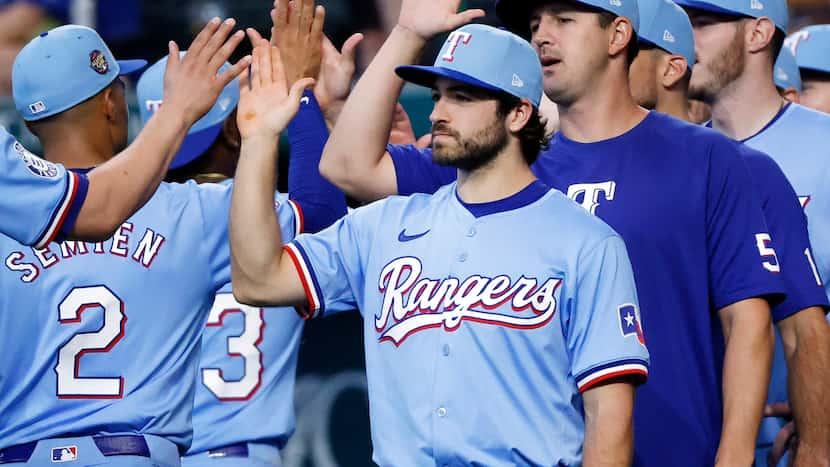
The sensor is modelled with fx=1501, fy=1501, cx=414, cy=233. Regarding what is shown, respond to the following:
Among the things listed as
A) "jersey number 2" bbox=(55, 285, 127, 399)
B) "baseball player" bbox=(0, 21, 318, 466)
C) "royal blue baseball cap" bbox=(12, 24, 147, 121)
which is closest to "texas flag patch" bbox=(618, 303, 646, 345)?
"baseball player" bbox=(0, 21, 318, 466)

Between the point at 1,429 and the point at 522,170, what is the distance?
175cm

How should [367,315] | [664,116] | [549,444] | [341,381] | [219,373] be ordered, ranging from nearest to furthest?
[549,444] < [367,315] < [664,116] < [219,373] < [341,381]

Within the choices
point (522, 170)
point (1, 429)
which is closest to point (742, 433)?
point (522, 170)

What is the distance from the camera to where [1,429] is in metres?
4.42

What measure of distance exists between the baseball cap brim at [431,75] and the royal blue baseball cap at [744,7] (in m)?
1.35

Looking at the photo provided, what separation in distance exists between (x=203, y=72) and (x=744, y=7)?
6.34 ft

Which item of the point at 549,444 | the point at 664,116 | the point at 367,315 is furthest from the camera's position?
the point at 664,116

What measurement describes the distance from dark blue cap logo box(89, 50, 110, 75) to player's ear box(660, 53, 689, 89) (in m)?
1.76

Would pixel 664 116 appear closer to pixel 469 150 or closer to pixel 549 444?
pixel 469 150

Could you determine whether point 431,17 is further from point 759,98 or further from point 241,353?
point 241,353

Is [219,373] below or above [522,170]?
below

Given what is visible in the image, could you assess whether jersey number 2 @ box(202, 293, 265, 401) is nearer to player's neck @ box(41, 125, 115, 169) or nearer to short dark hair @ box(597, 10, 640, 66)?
player's neck @ box(41, 125, 115, 169)

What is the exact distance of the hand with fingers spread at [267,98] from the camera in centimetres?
390

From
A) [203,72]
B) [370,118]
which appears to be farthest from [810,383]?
[203,72]
